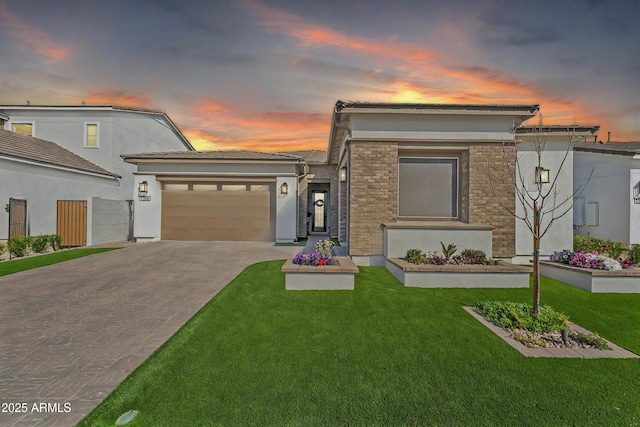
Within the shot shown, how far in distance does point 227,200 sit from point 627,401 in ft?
45.8

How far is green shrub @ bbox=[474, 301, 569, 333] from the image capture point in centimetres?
398

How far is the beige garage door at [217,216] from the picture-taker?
14.2 meters

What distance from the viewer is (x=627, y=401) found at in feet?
8.29

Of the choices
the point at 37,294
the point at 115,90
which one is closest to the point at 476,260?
the point at 37,294

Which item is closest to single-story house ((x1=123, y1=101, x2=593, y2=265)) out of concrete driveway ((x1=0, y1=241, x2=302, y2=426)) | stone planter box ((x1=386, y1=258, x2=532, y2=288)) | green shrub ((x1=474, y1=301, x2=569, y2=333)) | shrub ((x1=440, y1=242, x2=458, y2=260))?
shrub ((x1=440, y1=242, x2=458, y2=260))

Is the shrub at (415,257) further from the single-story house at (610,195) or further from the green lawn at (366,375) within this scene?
the single-story house at (610,195)

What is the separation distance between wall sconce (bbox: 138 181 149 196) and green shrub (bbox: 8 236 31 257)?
4364 millimetres

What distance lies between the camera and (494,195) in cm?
843

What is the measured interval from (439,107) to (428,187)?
2276 mm

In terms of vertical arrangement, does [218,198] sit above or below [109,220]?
above

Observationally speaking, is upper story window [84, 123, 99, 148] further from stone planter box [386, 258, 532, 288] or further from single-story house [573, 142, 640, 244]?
single-story house [573, 142, 640, 244]

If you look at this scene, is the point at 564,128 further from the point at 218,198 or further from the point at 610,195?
the point at 218,198

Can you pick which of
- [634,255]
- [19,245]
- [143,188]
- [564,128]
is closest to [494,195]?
[564,128]

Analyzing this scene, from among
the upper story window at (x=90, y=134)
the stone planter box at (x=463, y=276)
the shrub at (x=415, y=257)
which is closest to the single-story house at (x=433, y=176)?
the shrub at (x=415, y=257)
